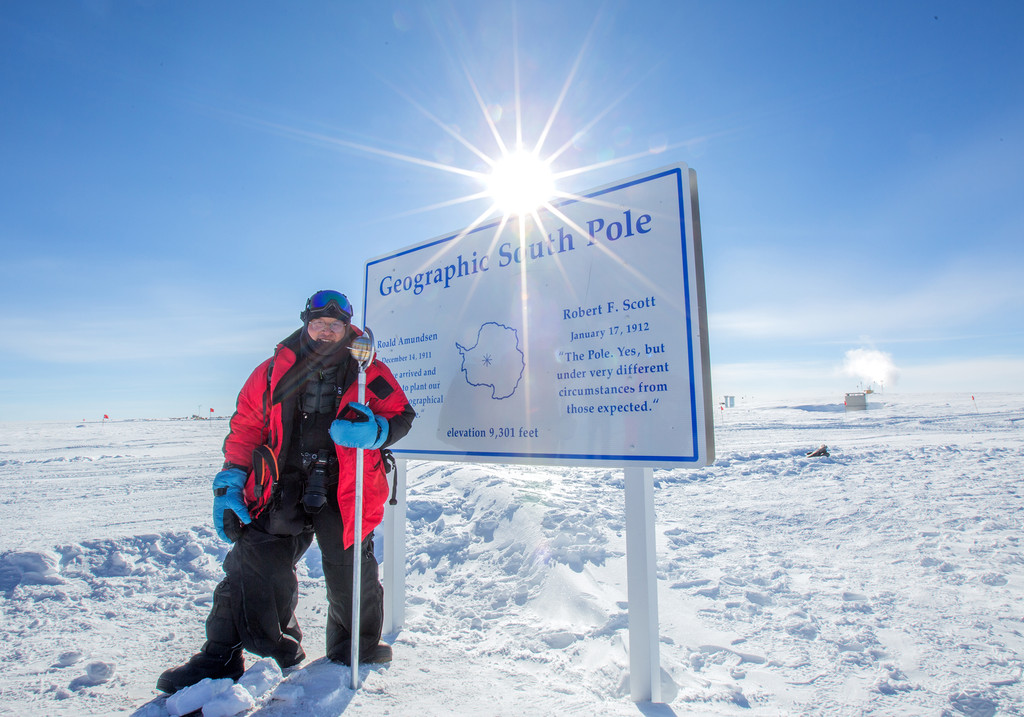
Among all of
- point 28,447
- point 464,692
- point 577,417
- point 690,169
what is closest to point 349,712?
point 464,692

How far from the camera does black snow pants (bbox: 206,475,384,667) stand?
2568mm

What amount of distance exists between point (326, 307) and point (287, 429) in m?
0.71

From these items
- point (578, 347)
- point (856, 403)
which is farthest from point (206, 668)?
point (856, 403)

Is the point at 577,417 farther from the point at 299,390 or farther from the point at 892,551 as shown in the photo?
the point at 892,551

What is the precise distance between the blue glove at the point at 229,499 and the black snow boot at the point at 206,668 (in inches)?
21.8

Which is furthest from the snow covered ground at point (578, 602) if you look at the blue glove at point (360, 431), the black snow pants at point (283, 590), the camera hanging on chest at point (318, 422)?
the blue glove at point (360, 431)

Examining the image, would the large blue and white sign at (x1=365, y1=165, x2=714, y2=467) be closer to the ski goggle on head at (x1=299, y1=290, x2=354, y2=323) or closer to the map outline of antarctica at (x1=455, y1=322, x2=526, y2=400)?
the map outline of antarctica at (x1=455, y1=322, x2=526, y2=400)

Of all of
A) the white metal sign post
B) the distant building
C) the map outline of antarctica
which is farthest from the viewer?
the distant building

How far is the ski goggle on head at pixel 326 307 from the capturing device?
110 inches

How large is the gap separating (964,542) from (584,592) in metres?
3.77

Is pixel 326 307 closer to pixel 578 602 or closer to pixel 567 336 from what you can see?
pixel 567 336

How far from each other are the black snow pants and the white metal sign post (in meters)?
0.59

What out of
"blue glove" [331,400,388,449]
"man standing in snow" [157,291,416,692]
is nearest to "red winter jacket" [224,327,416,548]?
"man standing in snow" [157,291,416,692]

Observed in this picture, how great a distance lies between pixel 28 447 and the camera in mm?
15031
